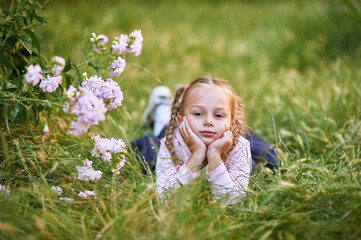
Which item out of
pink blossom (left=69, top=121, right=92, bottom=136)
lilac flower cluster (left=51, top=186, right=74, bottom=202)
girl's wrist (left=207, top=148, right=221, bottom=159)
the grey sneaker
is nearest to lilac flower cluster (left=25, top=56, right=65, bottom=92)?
pink blossom (left=69, top=121, right=92, bottom=136)

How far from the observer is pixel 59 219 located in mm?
1900

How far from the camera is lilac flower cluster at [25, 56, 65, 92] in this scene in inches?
70.0

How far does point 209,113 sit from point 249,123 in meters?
0.94

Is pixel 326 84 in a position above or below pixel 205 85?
below

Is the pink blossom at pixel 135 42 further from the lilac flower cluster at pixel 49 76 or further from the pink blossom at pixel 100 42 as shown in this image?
the lilac flower cluster at pixel 49 76

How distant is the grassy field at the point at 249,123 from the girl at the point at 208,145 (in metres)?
0.10

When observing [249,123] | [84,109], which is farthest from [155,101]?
[84,109]

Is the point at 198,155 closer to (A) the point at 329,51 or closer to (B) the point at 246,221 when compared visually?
(B) the point at 246,221

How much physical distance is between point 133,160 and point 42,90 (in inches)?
29.1

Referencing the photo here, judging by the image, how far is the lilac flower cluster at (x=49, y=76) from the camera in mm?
1778

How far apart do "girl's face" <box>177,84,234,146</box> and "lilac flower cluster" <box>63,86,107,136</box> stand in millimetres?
710

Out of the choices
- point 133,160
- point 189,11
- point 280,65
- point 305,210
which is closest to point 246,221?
point 305,210

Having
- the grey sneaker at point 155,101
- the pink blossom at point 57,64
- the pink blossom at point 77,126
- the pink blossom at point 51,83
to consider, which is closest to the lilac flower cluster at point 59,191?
the pink blossom at point 77,126

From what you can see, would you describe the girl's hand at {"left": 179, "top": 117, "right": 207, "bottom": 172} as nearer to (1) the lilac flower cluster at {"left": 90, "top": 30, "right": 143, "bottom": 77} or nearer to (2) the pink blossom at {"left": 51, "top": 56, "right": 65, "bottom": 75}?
(1) the lilac flower cluster at {"left": 90, "top": 30, "right": 143, "bottom": 77}
